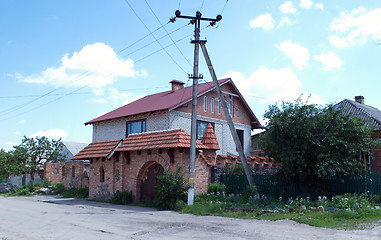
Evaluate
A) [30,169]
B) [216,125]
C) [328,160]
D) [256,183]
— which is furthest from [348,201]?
[30,169]

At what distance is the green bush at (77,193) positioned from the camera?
85.7 ft

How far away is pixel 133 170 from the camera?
824 inches

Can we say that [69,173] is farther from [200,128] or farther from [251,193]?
[251,193]

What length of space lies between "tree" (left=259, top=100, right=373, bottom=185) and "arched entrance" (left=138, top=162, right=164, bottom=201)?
6669 millimetres

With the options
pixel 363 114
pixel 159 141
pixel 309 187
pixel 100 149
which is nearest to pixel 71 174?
pixel 100 149

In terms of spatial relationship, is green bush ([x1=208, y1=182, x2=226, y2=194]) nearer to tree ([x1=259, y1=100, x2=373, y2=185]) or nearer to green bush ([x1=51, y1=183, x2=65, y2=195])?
tree ([x1=259, y1=100, x2=373, y2=185])

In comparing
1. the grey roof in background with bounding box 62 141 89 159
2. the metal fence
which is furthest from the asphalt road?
the grey roof in background with bounding box 62 141 89 159

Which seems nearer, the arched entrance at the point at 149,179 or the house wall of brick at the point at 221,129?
→ the arched entrance at the point at 149,179

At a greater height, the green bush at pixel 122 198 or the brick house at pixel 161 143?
the brick house at pixel 161 143

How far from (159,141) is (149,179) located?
2565 mm

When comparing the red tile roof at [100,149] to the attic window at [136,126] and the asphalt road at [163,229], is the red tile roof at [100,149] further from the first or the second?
the asphalt road at [163,229]

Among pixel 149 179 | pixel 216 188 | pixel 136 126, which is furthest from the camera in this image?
pixel 136 126

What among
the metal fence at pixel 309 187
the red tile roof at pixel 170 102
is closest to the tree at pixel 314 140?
the metal fence at pixel 309 187

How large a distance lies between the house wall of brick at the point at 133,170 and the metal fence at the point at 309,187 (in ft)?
4.89
